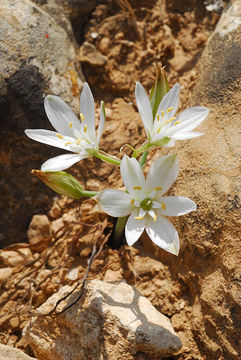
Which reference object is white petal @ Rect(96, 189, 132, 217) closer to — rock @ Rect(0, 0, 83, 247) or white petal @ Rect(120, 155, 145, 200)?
white petal @ Rect(120, 155, 145, 200)

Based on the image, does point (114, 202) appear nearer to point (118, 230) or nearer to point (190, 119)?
point (118, 230)

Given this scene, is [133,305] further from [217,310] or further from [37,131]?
[37,131]

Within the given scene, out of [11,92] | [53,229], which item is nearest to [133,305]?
[53,229]

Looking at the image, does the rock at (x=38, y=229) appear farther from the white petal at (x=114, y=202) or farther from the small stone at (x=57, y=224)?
the white petal at (x=114, y=202)

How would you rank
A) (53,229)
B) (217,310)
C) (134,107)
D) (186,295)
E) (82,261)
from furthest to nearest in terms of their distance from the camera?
(134,107) < (53,229) < (82,261) < (186,295) < (217,310)

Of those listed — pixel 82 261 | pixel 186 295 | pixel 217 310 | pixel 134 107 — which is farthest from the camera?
pixel 134 107

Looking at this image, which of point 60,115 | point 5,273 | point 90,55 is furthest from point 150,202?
point 90,55

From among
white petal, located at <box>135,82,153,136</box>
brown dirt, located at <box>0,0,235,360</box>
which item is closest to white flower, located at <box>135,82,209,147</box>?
white petal, located at <box>135,82,153,136</box>
